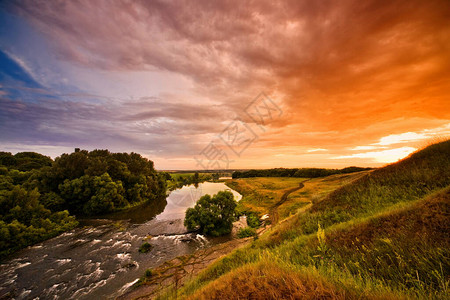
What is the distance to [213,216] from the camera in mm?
25828

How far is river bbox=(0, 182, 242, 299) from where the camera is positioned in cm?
1360

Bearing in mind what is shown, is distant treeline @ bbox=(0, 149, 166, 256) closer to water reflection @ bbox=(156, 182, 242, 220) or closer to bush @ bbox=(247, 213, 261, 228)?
water reflection @ bbox=(156, 182, 242, 220)

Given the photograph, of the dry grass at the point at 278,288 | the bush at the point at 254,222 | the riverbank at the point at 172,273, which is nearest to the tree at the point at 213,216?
the bush at the point at 254,222

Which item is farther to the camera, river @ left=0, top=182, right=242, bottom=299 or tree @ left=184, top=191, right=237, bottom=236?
tree @ left=184, top=191, right=237, bottom=236

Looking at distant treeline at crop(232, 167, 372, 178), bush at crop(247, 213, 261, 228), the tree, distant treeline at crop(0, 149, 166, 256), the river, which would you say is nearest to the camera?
the river

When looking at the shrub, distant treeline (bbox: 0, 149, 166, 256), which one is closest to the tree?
the shrub

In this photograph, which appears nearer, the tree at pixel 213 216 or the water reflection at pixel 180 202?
the tree at pixel 213 216

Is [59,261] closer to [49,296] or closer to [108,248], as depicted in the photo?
[108,248]

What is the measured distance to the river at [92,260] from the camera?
44.6 feet

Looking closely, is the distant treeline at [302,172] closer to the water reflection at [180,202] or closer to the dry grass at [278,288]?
the water reflection at [180,202]

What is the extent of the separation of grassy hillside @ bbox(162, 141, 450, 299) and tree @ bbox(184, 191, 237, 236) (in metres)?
16.6

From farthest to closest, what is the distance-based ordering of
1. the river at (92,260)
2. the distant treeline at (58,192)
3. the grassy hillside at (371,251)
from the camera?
the distant treeline at (58,192), the river at (92,260), the grassy hillside at (371,251)

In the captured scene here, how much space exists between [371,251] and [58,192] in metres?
51.4

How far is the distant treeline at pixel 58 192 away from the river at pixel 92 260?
2.64m
